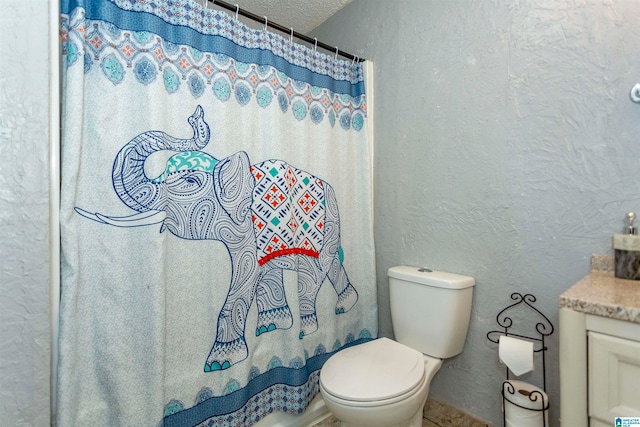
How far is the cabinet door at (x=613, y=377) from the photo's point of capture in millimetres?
696

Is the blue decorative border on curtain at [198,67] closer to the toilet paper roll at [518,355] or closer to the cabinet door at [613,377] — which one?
the toilet paper roll at [518,355]

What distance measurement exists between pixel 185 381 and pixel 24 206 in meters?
0.80

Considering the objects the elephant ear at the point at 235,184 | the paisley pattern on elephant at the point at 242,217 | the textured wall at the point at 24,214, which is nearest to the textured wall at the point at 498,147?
the paisley pattern on elephant at the point at 242,217

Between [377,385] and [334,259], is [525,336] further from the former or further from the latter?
[334,259]

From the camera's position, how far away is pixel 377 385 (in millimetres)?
1154

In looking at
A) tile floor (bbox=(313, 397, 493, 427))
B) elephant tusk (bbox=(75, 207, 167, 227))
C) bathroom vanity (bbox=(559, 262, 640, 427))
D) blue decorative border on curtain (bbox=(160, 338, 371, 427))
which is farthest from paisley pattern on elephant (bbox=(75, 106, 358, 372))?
bathroom vanity (bbox=(559, 262, 640, 427))

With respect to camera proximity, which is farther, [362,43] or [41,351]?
[362,43]

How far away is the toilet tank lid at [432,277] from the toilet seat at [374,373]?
303 mm

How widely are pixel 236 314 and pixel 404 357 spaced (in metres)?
0.73

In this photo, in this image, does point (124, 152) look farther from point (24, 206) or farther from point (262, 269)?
point (262, 269)

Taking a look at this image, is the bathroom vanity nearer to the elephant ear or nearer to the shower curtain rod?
the elephant ear

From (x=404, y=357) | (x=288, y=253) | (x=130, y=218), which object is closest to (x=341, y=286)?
(x=288, y=253)

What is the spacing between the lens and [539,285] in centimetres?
125

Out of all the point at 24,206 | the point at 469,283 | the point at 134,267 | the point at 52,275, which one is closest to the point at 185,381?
the point at 134,267
